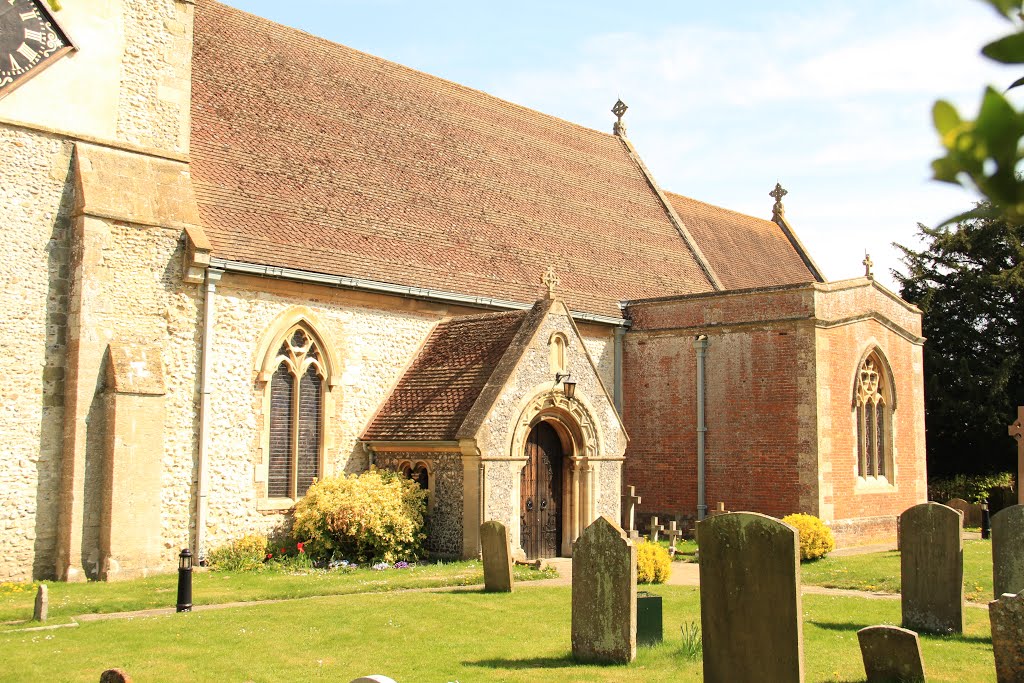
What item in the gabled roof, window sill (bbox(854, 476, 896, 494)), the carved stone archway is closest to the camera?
the gabled roof

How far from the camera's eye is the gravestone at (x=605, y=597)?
9.64 meters

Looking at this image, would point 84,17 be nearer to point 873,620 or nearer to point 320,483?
point 320,483

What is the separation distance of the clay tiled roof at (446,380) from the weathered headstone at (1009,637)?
10.5 m

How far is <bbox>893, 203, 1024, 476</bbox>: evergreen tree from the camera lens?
108 feet

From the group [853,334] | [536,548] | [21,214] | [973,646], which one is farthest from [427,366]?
[973,646]

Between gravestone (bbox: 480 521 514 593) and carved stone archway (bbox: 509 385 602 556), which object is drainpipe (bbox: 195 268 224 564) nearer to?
gravestone (bbox: 480 521 514 593)

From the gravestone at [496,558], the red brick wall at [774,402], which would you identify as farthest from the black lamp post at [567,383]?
the gravestone at [496,558]

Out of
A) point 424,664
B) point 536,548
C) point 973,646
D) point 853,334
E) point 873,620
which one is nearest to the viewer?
point 424,664

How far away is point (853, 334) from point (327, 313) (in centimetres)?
1163

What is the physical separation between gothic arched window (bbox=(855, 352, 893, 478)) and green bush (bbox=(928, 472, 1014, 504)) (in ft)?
29.2

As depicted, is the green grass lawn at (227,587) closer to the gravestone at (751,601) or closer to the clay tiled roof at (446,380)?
the clay tiled roof at (446,380)

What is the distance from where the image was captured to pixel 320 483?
58.8 feet

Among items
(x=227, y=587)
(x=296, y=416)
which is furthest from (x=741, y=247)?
(x=227, y=587)

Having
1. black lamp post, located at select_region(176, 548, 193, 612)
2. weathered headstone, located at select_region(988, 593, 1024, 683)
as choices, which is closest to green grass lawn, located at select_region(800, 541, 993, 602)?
weathered headstone, located at select_region(988, 593, 1024, 683)
